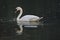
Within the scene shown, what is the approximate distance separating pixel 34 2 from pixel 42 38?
38.2 feet

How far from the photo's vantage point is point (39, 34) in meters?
9.09

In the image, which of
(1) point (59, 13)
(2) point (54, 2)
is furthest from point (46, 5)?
(1) point (59, 13)

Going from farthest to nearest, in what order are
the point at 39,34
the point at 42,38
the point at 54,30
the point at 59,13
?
the point at 59,13 → the point at 54,30 → the point at 39,34 → the point at 42,38

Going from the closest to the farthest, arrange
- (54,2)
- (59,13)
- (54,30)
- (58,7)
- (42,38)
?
(42,38), (54,30), (59,13), (58,7), (54,2)

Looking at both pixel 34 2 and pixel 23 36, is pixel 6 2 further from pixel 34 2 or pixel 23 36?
pixel 23 36

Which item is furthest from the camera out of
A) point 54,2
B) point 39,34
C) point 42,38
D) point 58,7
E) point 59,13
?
point 54,2

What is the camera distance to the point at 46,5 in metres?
19.1

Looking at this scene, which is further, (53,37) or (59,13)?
(59,13)

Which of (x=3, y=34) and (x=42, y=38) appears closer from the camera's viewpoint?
(x=42, y=38)

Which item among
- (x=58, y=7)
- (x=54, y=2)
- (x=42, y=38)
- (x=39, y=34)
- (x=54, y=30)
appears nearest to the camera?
(x=42, y=38)

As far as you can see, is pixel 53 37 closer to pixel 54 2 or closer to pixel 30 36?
pixel 30 36

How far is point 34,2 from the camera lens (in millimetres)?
20062

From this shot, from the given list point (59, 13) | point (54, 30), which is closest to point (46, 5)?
point (59, 13)

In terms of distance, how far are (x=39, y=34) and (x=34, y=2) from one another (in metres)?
11.1
